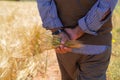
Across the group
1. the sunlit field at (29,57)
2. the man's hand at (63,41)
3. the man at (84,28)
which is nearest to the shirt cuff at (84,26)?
the man at (84,28)

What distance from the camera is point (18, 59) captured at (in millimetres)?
3301

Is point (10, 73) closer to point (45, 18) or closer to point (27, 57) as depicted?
point (27, 57)

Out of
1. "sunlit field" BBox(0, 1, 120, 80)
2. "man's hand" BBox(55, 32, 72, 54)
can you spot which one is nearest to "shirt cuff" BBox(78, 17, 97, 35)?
"man's hand" BBox(55, 32, 72, 54)

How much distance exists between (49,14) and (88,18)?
315 millimetres

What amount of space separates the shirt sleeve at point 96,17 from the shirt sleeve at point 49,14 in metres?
0.20

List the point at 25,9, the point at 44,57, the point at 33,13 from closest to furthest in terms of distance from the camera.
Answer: the point at 44,57 < the point at 33,13 < the point at 25,9

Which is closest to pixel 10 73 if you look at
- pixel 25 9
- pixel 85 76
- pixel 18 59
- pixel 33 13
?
pixel 18 59

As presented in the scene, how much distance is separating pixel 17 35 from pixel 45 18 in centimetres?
164

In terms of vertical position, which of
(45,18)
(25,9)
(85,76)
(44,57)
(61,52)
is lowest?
(25,9)

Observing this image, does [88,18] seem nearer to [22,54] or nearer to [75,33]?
[75,33]

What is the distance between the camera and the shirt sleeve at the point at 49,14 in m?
2.52

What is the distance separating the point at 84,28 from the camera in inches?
93.4

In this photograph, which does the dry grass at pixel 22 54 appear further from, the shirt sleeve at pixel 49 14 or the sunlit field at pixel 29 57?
the shirt sleeve at pixel 49 14

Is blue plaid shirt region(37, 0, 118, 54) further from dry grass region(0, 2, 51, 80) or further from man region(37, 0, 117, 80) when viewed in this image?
dry grass region(0, 2, 51, 80)
